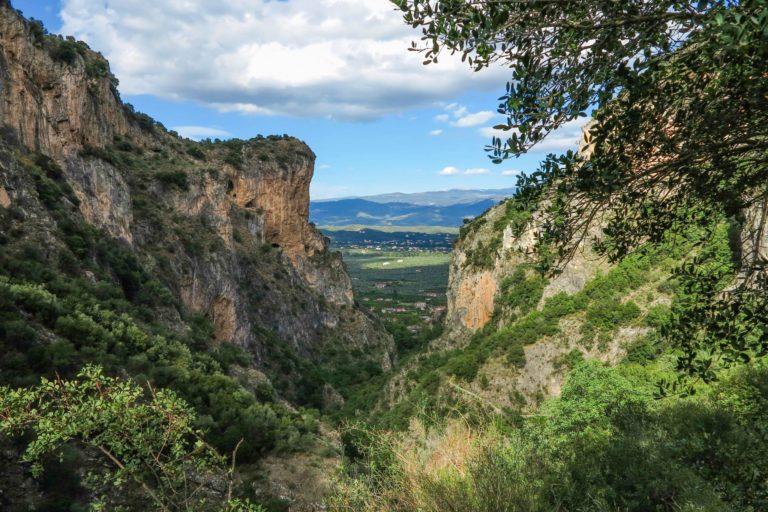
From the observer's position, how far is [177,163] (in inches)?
2200

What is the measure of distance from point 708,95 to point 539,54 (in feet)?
7.52

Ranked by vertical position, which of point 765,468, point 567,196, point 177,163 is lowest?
point 765,468

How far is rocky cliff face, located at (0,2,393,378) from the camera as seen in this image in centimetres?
3228

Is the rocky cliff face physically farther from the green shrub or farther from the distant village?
the distant village

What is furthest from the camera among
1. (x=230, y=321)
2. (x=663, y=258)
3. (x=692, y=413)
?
(x=230, y=321)

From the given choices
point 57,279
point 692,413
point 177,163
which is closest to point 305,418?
point 57,279

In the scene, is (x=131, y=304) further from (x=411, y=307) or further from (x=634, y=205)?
(x=411, y=307)

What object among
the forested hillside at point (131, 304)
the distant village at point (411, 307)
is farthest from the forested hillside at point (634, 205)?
the distant village at point (411, 307)

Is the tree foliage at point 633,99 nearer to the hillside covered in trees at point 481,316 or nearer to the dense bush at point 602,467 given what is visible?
the hillside covered in trees at point 481,316

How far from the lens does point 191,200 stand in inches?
2023

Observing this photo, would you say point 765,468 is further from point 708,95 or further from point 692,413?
point 708,95

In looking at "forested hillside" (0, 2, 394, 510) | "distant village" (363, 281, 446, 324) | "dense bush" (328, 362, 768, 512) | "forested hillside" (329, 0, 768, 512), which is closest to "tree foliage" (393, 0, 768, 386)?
"forested hillside" (329, 0, 768, 512)

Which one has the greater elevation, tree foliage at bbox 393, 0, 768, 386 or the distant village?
tree foliage at bbox 393, 0, 768, 386

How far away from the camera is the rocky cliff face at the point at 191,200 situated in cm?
3228
